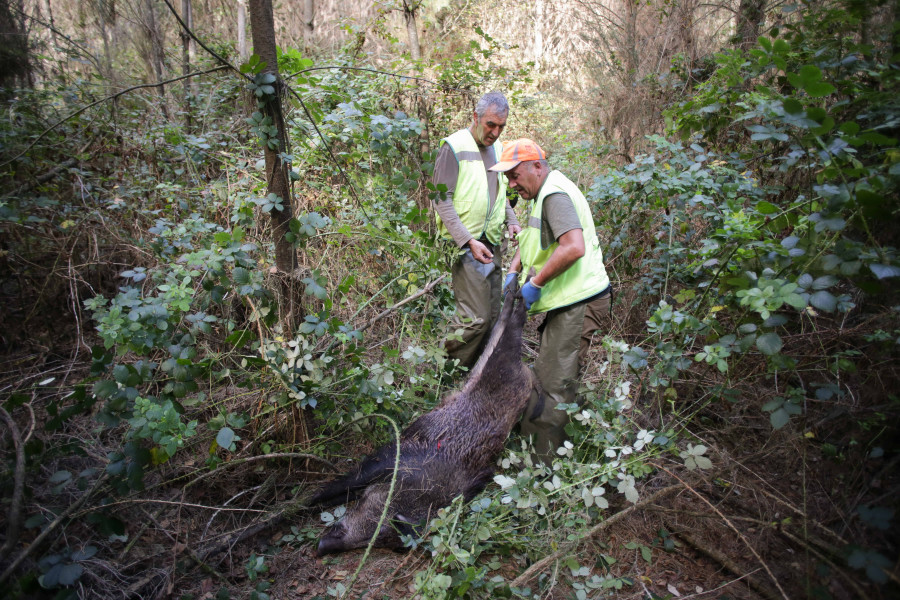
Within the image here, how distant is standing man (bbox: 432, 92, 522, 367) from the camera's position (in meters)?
3.62

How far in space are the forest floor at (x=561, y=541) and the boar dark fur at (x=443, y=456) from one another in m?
0.16

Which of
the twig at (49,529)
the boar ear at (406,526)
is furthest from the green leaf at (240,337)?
the boar ear at (406,526)

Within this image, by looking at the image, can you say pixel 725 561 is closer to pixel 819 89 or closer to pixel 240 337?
pixel 819 89

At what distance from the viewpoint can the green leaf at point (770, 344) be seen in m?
1.86

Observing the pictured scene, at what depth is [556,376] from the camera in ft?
10.4

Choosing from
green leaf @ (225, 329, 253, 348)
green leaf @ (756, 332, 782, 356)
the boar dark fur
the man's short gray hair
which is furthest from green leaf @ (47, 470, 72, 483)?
the man's short gray hair

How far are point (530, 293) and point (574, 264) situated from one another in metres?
0.34

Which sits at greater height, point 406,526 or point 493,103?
point 493,103

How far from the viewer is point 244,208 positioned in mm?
2799

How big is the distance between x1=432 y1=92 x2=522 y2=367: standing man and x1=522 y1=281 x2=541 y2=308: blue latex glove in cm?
50

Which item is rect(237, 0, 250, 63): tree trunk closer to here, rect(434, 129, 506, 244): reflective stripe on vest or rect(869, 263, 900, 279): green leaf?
rect(434, 129, 506, 244): reflective stripe on vest

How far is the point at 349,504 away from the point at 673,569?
1.80 metres

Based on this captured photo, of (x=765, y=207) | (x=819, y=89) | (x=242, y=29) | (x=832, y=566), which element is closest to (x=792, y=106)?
(x=819, y=89)

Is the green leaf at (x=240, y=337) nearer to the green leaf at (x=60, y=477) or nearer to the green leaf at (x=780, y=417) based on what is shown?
the green leaf at (x=60, y=477)
